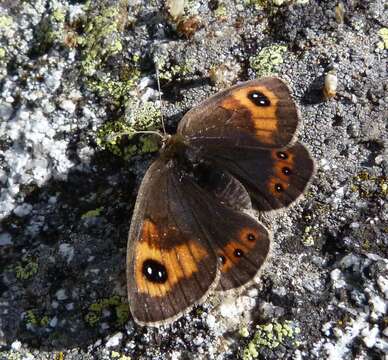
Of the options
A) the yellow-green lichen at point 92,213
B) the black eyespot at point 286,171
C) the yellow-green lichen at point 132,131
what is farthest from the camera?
the yellow-green lichen at point 132,131

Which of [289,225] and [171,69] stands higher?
[171,69]

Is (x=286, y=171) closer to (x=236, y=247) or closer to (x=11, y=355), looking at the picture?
(x=236, y=247)

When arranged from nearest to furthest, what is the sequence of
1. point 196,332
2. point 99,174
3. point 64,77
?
point 196,332 < point 99,174 < point 64,77

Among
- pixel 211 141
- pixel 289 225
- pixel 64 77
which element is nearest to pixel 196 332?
pixel 289 225

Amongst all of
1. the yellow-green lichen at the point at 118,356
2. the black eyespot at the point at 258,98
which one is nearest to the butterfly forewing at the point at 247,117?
the black eyespot at the point at 258,98

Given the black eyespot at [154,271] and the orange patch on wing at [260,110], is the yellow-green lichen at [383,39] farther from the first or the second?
the black eyespot at [154,271]

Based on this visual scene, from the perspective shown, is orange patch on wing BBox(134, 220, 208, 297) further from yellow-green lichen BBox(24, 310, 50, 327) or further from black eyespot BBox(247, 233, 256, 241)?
yellow-green lichen BBox(24, 310, 50, 327)

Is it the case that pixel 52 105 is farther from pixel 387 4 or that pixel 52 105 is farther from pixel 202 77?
pixel 387 4

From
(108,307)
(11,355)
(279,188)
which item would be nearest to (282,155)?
(279,188)
